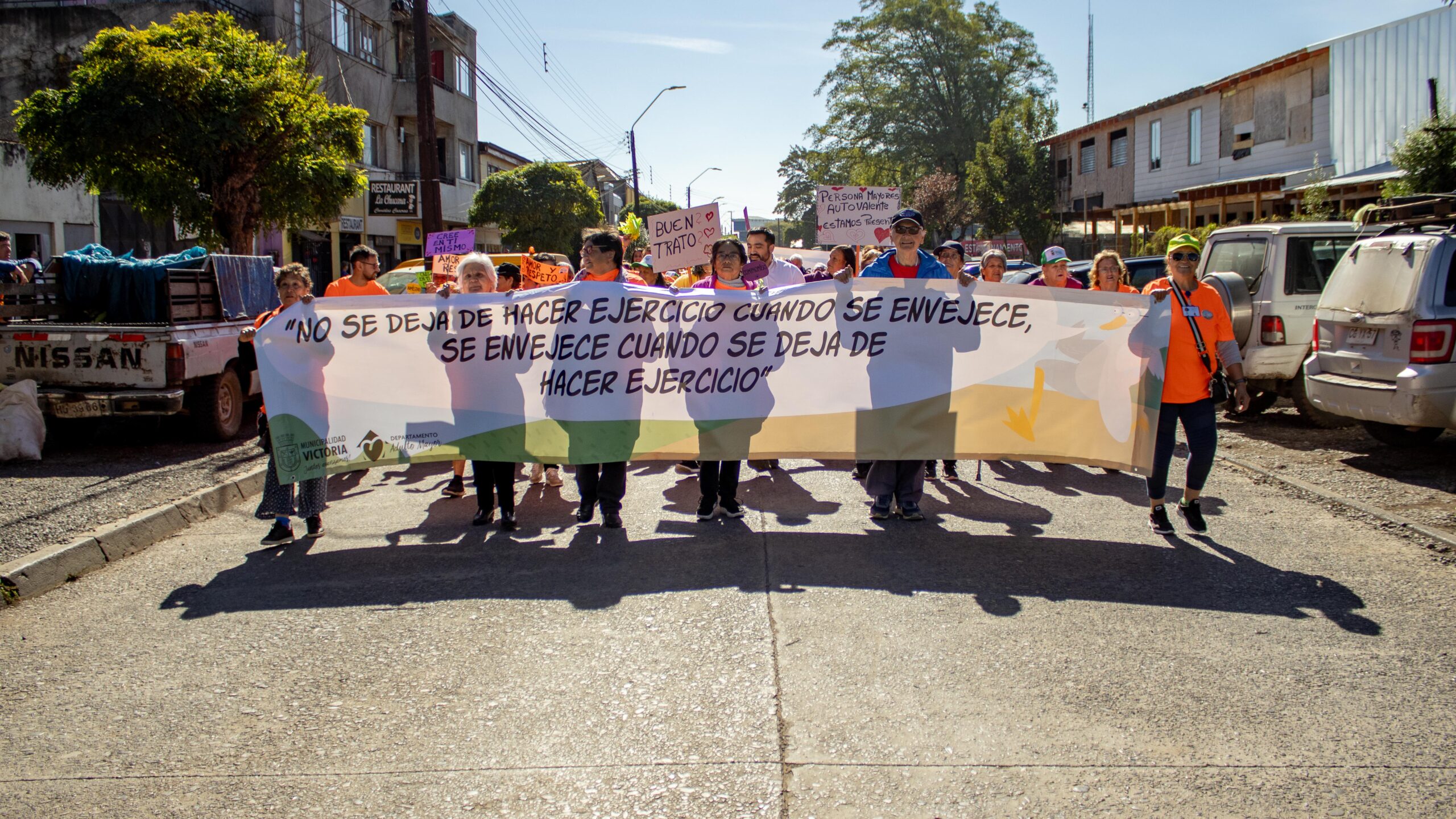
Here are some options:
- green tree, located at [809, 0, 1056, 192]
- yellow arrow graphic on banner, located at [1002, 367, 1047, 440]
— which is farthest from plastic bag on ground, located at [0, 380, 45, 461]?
green tree, located at [809, 0, 1056, 192]

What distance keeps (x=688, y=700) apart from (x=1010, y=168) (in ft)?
139

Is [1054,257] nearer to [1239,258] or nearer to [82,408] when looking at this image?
[1239,258]

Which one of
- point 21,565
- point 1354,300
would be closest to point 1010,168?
point 1354,300

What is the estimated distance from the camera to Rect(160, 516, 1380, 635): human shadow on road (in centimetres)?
545

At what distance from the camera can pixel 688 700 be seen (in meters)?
4.12

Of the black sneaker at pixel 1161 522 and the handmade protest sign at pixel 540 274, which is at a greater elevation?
the handmade protest sign at pixel 540 274

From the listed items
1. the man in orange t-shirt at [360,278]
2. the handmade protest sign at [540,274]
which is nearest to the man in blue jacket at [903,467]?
the man in orange t-shirt at [360,278]

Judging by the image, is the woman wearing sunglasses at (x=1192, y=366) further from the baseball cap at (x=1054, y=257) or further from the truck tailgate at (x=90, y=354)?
the truck tailgate at (x=90, y=354)

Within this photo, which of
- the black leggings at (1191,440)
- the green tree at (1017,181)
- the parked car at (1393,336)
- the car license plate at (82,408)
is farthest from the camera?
the green tree at (1017,181)

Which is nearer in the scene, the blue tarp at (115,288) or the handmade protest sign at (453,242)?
the blue tarp at (115,288)

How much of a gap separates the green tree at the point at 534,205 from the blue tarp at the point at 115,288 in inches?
1174

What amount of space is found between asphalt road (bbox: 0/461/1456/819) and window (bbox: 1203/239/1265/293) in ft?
16.4

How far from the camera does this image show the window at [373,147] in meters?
33.9

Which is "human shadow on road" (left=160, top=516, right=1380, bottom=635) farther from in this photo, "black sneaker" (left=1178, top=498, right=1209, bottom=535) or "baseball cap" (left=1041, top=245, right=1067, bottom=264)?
"baseball cap" (left=1041, top=245, right=1067, bottom=264)
